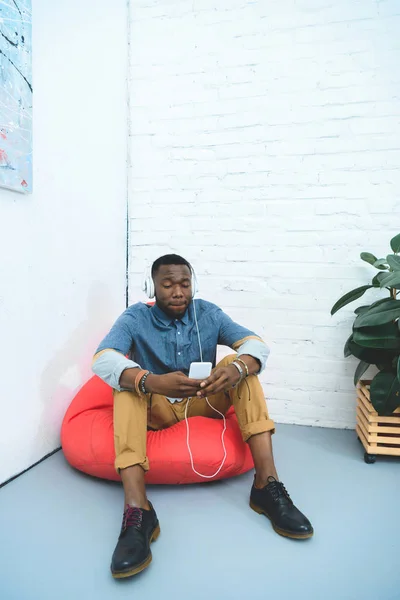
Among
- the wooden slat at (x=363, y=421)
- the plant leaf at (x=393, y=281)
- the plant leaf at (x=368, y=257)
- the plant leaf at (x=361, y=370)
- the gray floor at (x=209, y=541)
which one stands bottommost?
the gray floor at (x=209, y=541)

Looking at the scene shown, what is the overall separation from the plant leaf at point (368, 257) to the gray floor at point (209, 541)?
0.99m

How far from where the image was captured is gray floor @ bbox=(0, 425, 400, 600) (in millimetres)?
1111

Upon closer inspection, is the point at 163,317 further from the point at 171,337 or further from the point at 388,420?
the point at 388,420

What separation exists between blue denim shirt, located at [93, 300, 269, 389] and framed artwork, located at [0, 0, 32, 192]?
690 millimetres

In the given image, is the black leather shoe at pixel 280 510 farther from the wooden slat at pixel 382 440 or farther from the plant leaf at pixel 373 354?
the plant leaf at pixel 373 354

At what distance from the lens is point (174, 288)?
1.75m

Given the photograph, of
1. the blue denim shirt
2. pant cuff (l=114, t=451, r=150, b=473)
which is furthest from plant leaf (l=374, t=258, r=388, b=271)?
pant cuff (l=114, t=451, r=150, b=473)

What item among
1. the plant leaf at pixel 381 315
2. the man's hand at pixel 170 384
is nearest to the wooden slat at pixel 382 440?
the plant leaf at pixel 381 315

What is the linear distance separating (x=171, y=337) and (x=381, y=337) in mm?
939

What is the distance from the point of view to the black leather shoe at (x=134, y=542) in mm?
1136

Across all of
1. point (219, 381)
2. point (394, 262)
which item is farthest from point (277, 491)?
point (394, 262)

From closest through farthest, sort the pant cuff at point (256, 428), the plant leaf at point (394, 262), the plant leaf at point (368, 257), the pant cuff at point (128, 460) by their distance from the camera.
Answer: the pant cuff at point (128, 460) → the pant cuff at point (256, 428) → the plant leaf at point (394, 262) → the plant leaf at point (368, 257)

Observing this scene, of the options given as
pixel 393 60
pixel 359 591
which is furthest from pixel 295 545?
pixel 393 60

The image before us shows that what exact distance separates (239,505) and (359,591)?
527 mm
